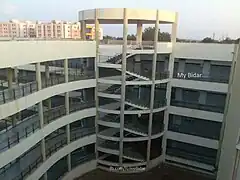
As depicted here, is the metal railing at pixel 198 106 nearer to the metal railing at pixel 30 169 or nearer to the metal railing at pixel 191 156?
the metal railing at pixel 191 156

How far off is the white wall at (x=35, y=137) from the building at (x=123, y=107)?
0.26ft

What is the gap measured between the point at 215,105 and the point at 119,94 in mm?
8892

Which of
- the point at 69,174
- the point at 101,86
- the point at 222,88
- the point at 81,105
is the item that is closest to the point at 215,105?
the point at 222,88

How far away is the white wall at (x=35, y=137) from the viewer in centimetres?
1237

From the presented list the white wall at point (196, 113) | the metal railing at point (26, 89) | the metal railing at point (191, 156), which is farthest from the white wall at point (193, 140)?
the metal railing at point (26, 89)

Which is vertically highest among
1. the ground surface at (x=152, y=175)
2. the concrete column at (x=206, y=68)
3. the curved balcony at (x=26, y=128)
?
the concrete column at (x=206, y=68)

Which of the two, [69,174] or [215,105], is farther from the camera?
[215,105]

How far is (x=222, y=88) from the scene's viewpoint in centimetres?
1912

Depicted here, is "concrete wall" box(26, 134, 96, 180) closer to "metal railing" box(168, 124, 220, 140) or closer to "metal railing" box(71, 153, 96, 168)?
"metal railing" box(71, 153, 96, 168)

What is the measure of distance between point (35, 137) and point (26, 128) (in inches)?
40.8

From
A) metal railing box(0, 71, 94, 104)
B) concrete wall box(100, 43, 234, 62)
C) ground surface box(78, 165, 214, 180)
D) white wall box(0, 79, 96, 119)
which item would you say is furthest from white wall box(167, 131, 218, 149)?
metal railing box(0, 71, 94, 104)

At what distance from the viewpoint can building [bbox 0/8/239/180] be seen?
16156 mm

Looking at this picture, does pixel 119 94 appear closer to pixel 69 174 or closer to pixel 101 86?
pixel 101 86

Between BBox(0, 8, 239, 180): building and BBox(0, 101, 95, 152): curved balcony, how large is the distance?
0.22 feet
